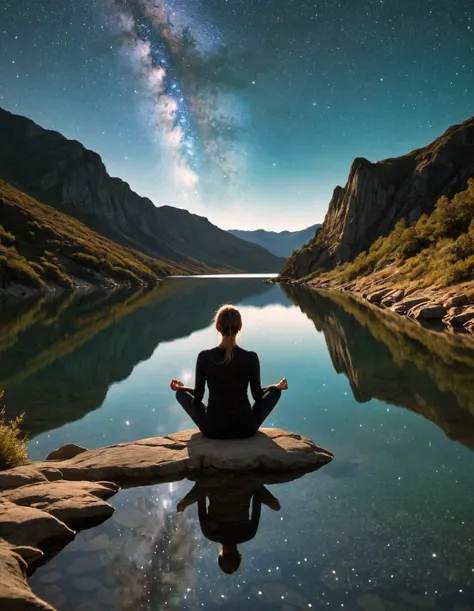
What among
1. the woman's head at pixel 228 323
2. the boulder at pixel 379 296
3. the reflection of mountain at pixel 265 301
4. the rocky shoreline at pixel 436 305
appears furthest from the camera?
the reflection of mountain at pixel 265 301

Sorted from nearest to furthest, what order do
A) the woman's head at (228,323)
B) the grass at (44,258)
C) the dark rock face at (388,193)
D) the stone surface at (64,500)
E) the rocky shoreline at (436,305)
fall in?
the stone surface at (64,500) < the woman's head at (228,323) < the rocky shoreline at (436,305) < the grass at (44,258) < the dark rock face at (388,193)

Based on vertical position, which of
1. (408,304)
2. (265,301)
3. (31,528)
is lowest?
(31,528)

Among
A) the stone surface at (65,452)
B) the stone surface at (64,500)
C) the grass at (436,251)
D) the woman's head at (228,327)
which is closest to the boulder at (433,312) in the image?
the grass at (436,251)

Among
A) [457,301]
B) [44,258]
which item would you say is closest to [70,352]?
[457,301]

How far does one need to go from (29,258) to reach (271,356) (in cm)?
7836

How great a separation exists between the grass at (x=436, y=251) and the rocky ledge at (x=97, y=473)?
106 ft

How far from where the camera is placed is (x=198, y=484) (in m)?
8.04

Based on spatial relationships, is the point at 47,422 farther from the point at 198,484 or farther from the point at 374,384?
the point at 374,384

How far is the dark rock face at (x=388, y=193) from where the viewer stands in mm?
100438

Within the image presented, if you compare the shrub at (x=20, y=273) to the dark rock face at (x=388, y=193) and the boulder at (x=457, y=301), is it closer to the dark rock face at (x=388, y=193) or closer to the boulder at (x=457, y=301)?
the boulder at (x=457, y=301)

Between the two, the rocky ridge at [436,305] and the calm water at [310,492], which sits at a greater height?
the rocky ridge at [436,305]

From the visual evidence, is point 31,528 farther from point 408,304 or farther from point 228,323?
point 408,304

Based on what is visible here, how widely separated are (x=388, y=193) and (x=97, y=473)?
11581cm

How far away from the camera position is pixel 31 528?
6.04 meters
